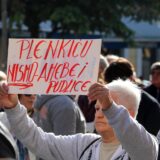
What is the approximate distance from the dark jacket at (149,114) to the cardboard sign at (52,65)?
140 cm

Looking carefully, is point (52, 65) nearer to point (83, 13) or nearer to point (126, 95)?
point (126, 95)

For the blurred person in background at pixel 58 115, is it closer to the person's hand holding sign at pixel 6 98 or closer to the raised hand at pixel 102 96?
the person's hand holding sign at pixel 6 98

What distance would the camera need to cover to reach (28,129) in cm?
427

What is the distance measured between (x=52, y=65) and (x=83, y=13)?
19671mm

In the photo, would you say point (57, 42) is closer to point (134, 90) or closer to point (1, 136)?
point (134, 90)

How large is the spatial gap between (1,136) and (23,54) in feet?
4.98

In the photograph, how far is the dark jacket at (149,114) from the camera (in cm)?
536

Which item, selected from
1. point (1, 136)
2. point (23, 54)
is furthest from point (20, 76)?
point (1, 136)

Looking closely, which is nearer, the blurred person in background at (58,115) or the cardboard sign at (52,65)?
the cardboard sign at (52,65)

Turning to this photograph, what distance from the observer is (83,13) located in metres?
23.7

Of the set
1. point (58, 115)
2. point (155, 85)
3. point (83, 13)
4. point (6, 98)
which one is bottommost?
point (83, 13)

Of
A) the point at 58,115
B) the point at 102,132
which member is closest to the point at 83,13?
the point at 58,115

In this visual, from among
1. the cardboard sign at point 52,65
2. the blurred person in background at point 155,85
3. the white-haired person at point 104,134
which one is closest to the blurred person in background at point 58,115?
the white-haired person at point 104,134

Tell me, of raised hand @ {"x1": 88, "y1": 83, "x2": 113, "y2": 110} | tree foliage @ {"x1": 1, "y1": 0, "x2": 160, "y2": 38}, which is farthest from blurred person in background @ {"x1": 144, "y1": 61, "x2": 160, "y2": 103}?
tree foliage @ {"x1": 1, "y1": 0, "x2": 160, "y2": 38}
